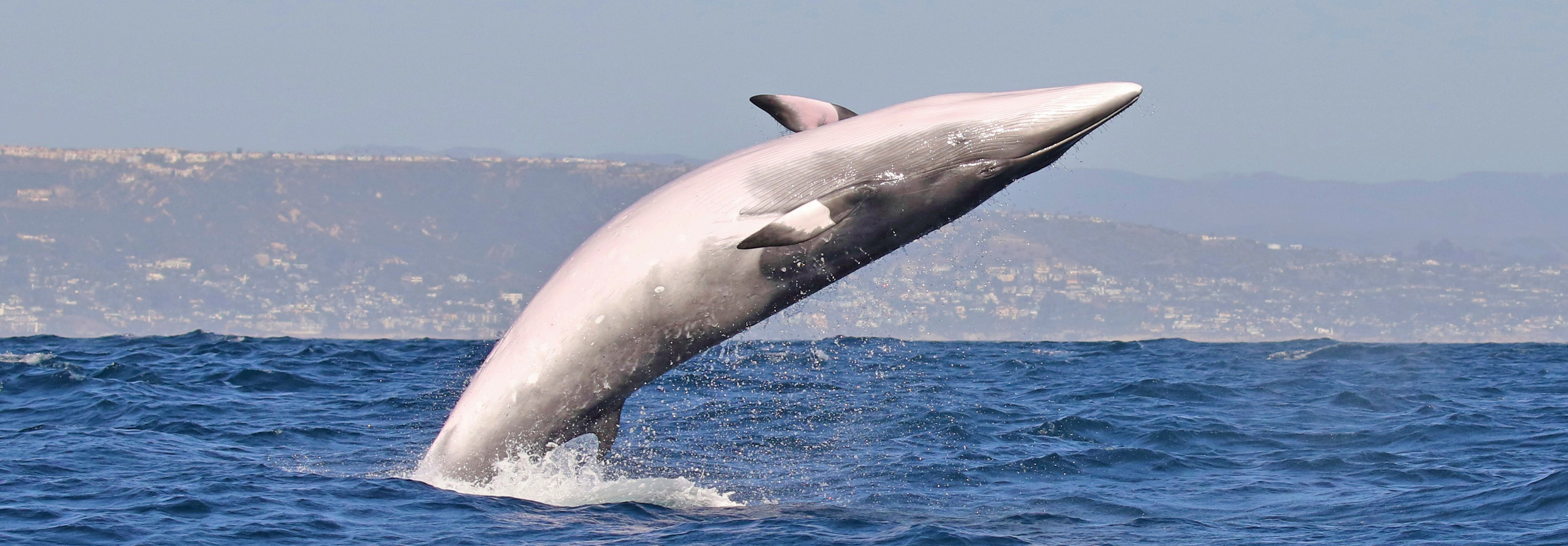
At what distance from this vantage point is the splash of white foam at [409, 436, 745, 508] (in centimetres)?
1308

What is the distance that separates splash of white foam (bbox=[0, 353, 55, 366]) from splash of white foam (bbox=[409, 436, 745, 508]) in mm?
18880

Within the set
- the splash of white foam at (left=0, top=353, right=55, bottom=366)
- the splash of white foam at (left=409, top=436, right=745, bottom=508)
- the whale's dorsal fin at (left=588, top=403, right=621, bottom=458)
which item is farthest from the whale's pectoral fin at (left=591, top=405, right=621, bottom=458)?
the splash of white foam at (left=0, top=353, right=55, bottom=366)

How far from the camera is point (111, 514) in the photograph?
494 inches

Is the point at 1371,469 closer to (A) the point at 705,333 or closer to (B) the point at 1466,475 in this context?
(B) the point at 1466,475

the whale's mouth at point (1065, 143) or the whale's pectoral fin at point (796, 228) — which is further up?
the whale's mouth at point (1065, 143)

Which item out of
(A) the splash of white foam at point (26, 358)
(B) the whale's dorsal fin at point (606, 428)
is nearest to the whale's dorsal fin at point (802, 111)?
(B) the whale's dorsal fin at point (606, 428)

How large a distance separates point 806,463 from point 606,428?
Answer: 467 cm

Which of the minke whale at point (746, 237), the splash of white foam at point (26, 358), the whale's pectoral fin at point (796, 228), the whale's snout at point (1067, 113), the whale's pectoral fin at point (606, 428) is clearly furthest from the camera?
the splash of white foam at point (26, 358)

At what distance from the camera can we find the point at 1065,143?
11.0 m

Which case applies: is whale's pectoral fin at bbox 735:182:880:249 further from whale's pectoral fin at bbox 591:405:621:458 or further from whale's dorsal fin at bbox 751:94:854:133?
whale's pectoral fin at bbox 591:405:621:458

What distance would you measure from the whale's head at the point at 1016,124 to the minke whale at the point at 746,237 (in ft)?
0.04

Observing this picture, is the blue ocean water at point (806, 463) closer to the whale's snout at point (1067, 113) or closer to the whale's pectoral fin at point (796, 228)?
the whale's pectoral fin at point (796, 228)

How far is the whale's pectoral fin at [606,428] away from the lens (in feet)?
42.4

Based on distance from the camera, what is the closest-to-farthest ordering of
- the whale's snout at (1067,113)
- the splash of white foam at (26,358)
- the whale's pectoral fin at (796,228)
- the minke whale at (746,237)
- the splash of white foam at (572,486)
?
1. the whale's pectoral fin at (796,228)
2. the whale's snout at (1067,113)
3. the minke whale at (746,237)
4. the splash of white foam at (572,486)
5. the splash of white foam at (26,358)
